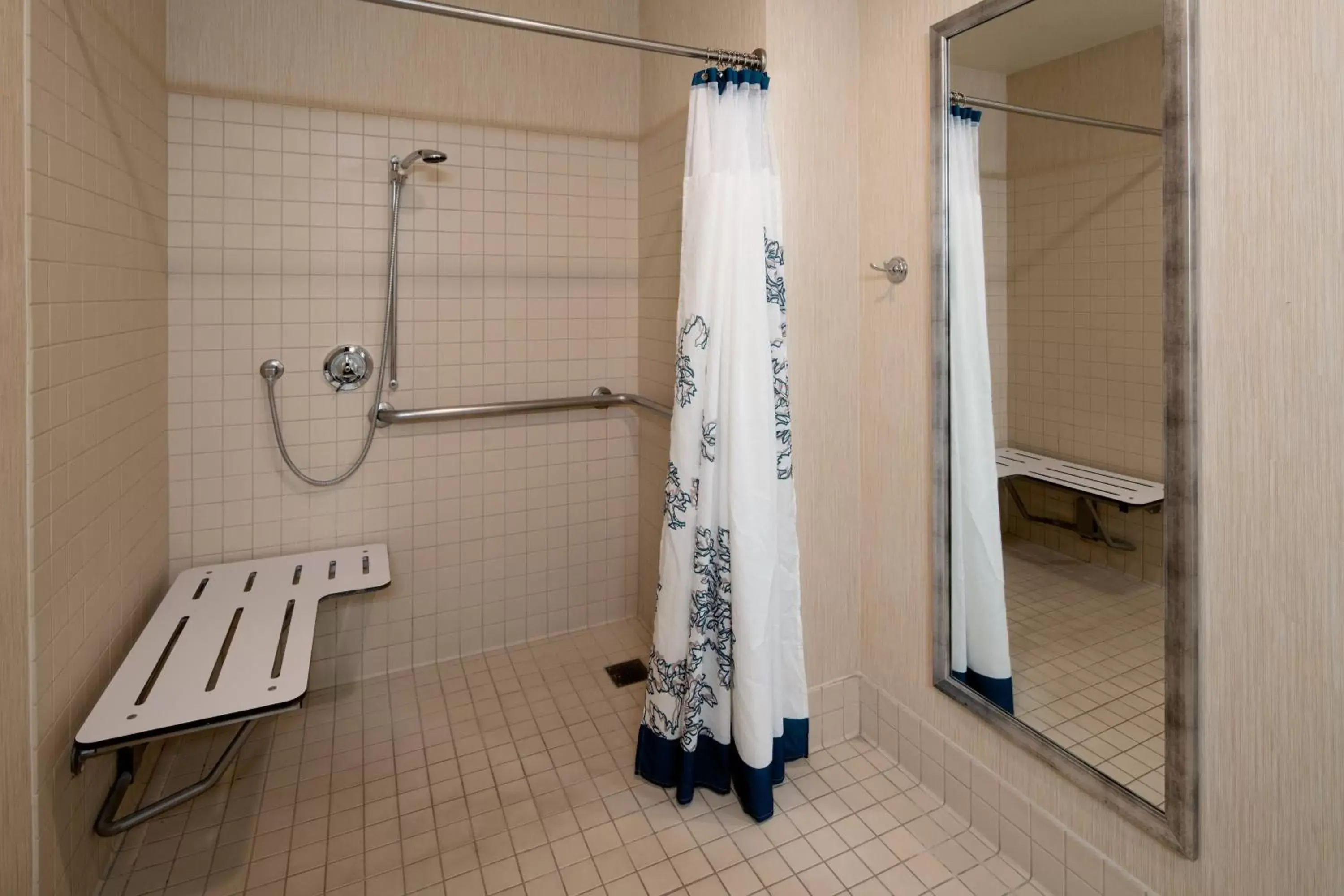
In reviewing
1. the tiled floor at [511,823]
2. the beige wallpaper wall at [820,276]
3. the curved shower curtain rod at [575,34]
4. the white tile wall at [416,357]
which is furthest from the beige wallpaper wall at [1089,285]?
the white tile wall at [416,357]

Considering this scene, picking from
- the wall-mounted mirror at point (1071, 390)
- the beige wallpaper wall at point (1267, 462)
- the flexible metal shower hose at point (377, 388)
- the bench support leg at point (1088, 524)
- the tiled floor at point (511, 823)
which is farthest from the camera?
the flexible metal shower hose at point (377, 388)

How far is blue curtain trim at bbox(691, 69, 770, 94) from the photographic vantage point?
164 centimetres

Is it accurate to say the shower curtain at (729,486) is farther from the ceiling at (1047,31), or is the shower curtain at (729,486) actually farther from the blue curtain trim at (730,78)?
the ceiling at (1047,31)

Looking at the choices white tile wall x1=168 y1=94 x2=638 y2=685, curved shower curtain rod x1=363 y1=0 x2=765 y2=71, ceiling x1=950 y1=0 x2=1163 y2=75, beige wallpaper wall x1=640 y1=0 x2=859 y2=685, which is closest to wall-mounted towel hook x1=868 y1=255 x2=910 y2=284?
beige wallpaper wall x1=640 y1=0 x2=859 y2=685

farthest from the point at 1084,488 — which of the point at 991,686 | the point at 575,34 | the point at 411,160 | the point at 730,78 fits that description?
the point at 411,160

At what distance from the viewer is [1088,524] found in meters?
1.40

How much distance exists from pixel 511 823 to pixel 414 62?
2.19 metres

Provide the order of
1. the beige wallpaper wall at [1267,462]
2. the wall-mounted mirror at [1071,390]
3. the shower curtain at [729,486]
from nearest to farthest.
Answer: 1. the beige wallpaper wall at [1267,462]
2. the wall-mounted mirror at [1071,390]
3. the shower curtain at [729,486]

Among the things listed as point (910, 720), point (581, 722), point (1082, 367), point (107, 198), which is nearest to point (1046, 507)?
point (1082, 367)

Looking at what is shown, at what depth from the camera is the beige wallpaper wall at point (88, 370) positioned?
1224 mm

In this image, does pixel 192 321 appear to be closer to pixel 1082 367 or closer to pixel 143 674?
pixel 143 674

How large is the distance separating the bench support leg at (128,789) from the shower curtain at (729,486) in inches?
37.0

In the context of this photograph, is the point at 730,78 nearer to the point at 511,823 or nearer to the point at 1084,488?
the point at 1084,488

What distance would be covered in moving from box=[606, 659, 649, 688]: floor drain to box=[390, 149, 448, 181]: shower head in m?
1.65
